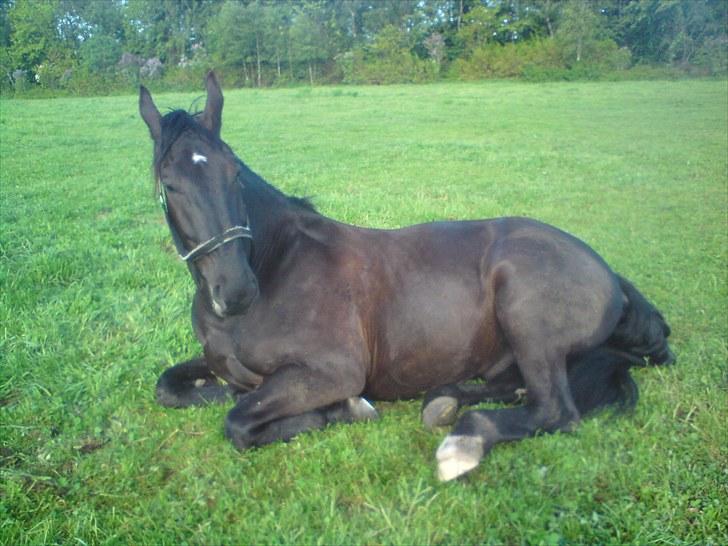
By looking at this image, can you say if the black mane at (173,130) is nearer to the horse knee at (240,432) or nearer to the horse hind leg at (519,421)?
the horse knee at (240,432)

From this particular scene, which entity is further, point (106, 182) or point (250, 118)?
point (250, 118)

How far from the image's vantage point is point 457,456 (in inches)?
123

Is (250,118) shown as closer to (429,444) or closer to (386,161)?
(386,161)

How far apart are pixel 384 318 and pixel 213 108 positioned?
166 centimetres

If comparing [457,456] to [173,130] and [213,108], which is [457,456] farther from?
[213,108]

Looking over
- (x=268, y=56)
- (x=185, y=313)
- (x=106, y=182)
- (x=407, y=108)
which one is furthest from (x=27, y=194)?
(x=268, y=56)

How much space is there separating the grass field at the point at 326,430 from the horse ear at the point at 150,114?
1.72m

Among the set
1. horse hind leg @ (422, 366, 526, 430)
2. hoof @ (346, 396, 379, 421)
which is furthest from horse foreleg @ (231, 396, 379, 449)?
horse hind leg @ (422, 366, 526, 430)

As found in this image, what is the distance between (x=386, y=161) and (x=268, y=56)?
4871 centimetres

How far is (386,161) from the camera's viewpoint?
13.8m

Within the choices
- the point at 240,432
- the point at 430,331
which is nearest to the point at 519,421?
the point at 430,331

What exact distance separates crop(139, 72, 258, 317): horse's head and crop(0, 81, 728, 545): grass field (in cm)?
95

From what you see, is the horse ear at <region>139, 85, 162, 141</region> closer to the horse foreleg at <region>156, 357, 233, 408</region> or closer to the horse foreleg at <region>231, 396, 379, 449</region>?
the horse foreleg at <region>156, 357, 233, 408</region>

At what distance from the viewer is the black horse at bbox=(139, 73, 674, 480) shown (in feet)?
11.3
